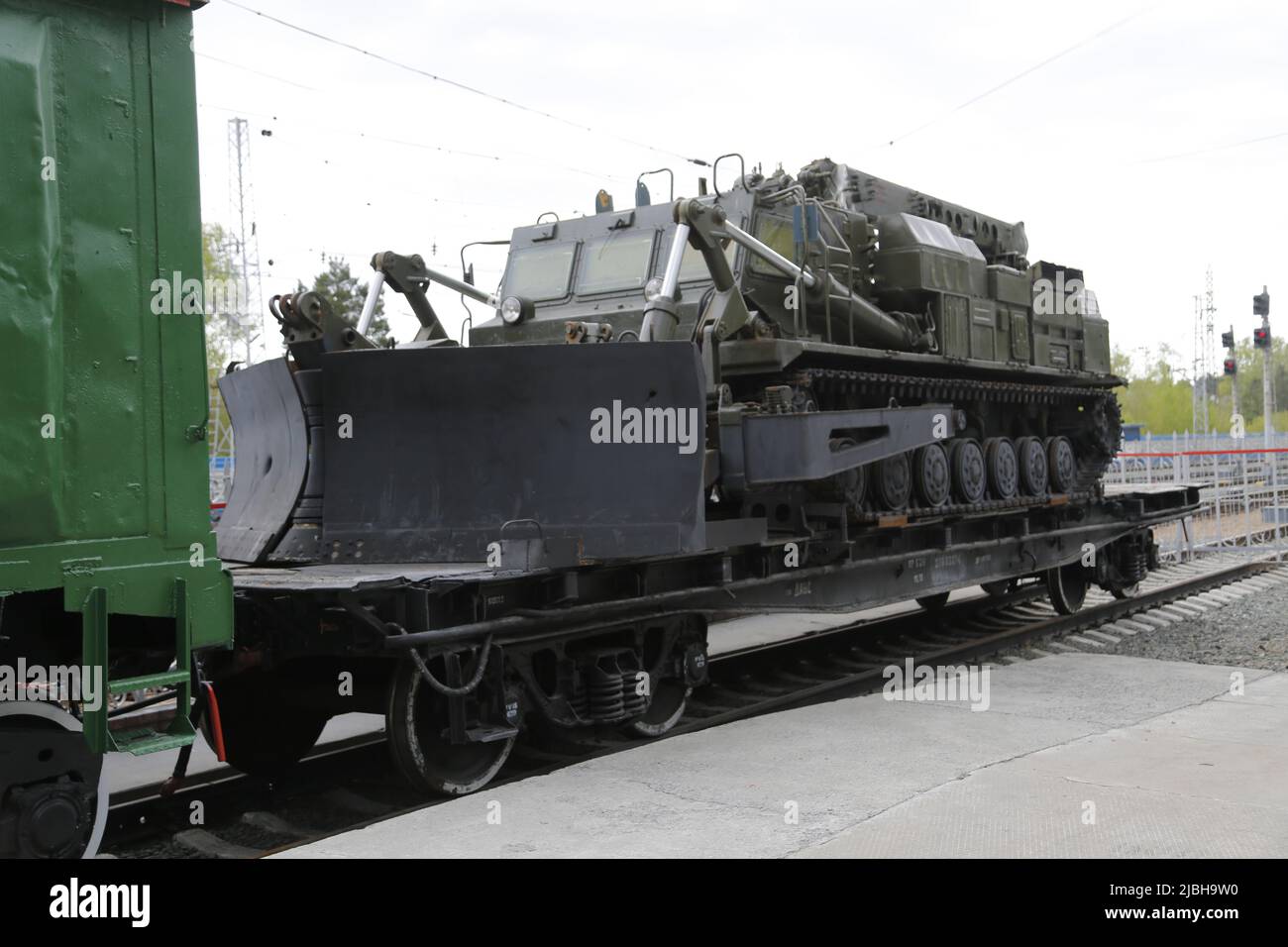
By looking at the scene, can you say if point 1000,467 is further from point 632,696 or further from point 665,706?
point 632,696

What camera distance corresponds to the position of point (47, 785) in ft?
14.6

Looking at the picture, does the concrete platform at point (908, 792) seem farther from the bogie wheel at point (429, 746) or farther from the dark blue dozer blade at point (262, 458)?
the dark blue dozer blade at point (262, 458)

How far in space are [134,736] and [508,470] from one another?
2.85m

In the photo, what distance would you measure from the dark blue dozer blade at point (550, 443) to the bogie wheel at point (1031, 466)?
599cm

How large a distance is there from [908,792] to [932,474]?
4.94m

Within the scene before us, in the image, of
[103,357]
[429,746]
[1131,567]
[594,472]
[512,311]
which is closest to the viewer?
[103,357]

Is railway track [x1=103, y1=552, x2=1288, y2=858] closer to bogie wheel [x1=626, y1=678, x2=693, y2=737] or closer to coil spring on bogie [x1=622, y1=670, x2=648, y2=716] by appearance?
bogie wheel [x1=626, y1=678, x2=693, y2=737]

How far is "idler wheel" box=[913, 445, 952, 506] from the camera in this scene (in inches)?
398

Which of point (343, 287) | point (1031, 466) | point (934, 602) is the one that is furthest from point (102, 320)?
point (343, 287)

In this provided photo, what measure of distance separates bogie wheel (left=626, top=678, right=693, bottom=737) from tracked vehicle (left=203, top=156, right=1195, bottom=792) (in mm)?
18

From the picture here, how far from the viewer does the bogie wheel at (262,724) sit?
7082 mm

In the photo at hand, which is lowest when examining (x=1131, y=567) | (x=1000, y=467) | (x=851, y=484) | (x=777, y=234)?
(x=1131, y=567)

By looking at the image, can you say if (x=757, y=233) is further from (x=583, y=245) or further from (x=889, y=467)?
(x=889, y=467)

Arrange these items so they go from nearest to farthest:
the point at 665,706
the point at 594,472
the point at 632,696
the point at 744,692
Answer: the point at 594,472 → the point at 632,696 → the point at 665,706 → the point at 744,692
